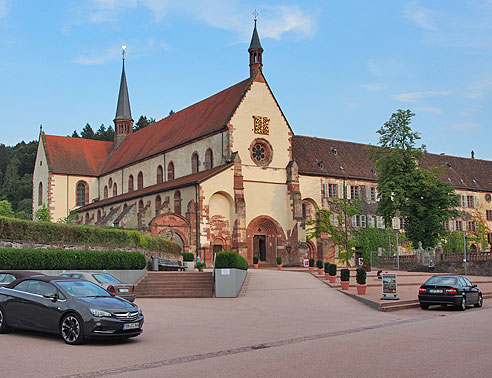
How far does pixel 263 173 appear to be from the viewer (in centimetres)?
5191

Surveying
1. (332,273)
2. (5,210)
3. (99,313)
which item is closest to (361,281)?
(332,273)

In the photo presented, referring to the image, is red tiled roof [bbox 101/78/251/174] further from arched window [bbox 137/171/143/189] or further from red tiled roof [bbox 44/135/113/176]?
red tiled roof [bbox 44/135/113/176]

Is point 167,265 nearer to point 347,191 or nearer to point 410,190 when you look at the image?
point 410,190

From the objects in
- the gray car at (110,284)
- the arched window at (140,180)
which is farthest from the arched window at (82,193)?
the gray car at (110,284)

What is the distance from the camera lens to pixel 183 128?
58938 millimetres

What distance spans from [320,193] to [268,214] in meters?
7.88

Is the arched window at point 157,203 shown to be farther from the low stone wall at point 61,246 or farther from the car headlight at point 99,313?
the car headlight at point 99,313

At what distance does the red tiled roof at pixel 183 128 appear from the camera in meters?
52.8

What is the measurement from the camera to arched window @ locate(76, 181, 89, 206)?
71994mm

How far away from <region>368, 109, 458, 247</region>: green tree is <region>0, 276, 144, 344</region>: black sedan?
39445 mm

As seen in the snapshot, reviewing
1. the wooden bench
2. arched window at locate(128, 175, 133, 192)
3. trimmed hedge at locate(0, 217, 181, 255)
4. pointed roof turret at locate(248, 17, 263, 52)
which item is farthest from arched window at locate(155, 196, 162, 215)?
trimmed hedge at locate(0, 217, 181, 255)

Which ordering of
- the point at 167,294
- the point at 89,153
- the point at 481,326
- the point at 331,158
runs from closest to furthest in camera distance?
the point at 481,326 → the point at 167,294 → the point at 331,158 → the point at 89,153

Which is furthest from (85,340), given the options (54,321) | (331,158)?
(331,158)

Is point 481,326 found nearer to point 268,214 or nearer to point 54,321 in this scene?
point 54,321
